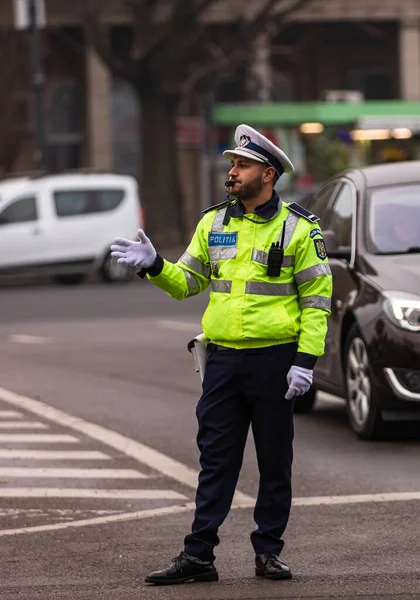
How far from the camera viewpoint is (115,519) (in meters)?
8.44

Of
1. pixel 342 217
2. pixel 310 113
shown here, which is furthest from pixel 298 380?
pixel 310 113

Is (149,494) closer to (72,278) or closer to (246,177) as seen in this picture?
(246,177)

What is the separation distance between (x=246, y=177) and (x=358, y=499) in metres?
2.35

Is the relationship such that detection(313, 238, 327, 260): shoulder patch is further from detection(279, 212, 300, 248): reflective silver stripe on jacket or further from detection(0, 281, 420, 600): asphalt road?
detection(0, 281, 420, 600): asphalt road

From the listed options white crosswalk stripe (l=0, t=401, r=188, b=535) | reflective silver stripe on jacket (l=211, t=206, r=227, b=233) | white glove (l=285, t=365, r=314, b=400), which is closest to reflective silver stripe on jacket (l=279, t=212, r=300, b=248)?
reflective silver stripe on jacket (l=211, t=206, r=227, b=233)

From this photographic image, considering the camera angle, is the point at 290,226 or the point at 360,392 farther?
the point at 360,392

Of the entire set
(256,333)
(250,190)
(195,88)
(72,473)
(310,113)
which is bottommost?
(310,113)

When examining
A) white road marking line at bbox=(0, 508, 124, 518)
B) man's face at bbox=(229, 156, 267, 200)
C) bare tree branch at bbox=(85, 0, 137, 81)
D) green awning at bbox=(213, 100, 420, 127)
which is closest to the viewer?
man's face at bbox=(229, 156, 267, 200)

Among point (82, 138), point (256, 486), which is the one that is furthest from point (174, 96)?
point (256, 486)

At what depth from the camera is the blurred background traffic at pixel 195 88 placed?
35781 millimetres

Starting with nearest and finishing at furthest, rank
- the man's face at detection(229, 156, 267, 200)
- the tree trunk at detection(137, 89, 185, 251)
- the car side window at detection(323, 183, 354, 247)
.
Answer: the man's face at detection(229, 156, 267, 200) → the car side window at detection(323, 183, 354, 247) → the tree trunk at detection(137, 89, 185, 251)

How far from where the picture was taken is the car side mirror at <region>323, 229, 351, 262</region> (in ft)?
35.5

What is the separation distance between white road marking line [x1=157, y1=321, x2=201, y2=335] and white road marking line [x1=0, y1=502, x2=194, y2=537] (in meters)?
10.4

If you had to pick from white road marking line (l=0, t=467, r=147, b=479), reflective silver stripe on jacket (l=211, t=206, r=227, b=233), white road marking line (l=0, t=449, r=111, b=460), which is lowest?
white road marking line (l=0, t=449, r=111, b=460)
